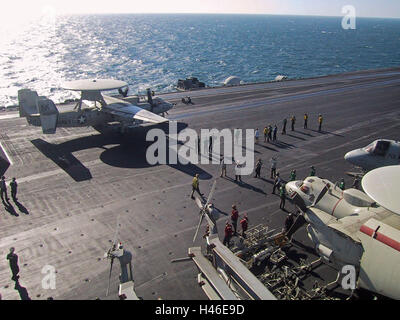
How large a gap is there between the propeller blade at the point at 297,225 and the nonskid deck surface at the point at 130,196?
3.10 ft

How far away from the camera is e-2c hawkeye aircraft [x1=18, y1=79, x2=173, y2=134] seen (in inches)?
1239

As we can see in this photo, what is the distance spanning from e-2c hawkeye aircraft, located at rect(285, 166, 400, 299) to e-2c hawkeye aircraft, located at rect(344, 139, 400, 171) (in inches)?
340

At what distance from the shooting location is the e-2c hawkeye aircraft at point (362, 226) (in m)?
Answer: 13.4

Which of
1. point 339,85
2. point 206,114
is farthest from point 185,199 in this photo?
point 339,85

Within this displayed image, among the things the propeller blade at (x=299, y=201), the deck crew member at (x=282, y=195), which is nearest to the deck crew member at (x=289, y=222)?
the propeller blade at (x=299, y=201)

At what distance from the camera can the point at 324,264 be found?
1727 centimetres

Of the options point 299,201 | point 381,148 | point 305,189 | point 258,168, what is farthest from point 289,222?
point 381,148

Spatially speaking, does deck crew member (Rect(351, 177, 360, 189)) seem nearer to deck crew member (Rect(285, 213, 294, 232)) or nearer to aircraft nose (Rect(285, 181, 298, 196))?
aircraft nose (Rect(285, 181, 298, 196))

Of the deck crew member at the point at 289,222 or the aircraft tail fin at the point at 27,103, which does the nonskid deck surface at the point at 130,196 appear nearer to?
the deck crew member at the point at 289,222

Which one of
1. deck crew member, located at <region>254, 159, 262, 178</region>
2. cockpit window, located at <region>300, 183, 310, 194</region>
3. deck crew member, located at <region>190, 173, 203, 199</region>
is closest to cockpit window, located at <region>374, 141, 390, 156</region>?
deck crew member, located at <region>254, 159, 262, 178</region>

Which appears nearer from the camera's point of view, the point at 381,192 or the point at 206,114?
the point at 381,192

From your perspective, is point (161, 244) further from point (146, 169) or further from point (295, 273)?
point (146, 169)

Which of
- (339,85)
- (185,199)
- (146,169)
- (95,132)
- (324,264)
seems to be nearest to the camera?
(324,264)

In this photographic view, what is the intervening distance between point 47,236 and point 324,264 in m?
16.3
